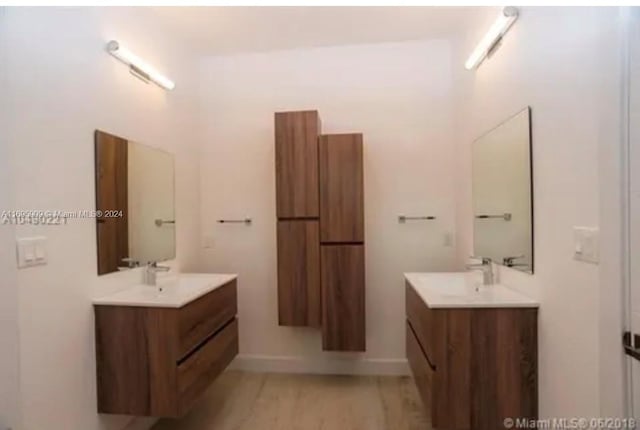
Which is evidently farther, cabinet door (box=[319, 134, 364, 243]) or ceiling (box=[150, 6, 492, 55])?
cabinet door (box=[319, 134, 364, 243])

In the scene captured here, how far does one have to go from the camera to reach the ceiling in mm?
2359

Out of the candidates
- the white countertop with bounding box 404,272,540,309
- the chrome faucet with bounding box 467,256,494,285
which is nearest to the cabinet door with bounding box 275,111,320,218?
the white countertop with bounding box 404,272,540,309

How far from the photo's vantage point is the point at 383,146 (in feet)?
9.35

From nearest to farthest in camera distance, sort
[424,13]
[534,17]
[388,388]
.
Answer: [534,17], [424,13], [388,388]

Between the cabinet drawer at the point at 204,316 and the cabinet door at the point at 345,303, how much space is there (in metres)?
0.70

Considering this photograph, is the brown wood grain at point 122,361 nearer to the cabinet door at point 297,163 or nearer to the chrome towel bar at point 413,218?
the cabinet door at point 297,163

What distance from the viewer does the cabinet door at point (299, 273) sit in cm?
266

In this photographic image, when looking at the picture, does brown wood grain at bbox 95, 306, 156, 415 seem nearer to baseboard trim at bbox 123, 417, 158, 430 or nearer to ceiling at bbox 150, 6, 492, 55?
baseboard trim at bbox 123, 417, 158, 430

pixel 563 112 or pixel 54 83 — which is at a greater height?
pixel 54 83

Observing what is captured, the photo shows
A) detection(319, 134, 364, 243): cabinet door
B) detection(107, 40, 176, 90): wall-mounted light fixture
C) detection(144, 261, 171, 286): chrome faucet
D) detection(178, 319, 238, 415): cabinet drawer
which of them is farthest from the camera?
detection(319, 134, 364, 243): cabinet door

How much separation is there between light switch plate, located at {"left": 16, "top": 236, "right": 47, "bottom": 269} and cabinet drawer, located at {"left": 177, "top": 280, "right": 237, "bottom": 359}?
623mm

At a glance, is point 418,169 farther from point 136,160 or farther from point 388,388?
point 136,160

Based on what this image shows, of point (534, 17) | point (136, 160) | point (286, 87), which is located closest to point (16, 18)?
point (136, 160)

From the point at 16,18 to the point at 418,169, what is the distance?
8.18ft
